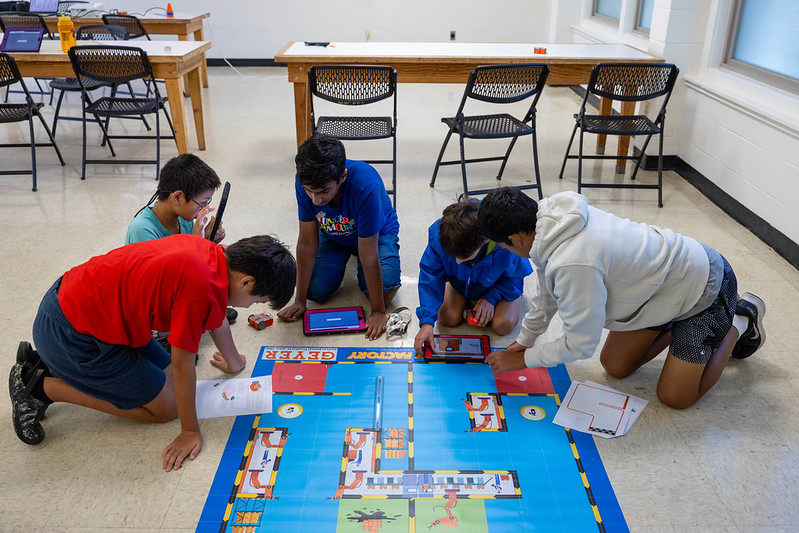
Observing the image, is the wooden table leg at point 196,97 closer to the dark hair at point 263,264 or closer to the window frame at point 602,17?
Result: the dark hair at point 263,264

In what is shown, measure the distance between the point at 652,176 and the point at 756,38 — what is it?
3.24 ft

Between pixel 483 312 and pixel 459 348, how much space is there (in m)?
0.19

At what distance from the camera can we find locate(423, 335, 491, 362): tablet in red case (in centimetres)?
220

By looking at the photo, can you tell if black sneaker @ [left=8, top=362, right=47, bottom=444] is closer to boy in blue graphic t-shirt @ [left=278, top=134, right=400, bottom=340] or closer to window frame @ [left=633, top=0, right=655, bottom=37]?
boy in blue graphic t-shirt @ [left=278, top=134, right=400, bottom=340]

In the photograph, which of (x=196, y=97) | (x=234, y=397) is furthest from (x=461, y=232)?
(x=196, y=97)

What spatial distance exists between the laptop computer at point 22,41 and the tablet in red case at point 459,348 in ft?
11.3

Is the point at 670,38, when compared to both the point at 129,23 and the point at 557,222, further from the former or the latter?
the point at 129,23

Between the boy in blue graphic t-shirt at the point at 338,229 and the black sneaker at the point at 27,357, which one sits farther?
the boy in blue graphic t-shirt at the point at 338,229

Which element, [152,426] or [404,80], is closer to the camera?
[152,426]

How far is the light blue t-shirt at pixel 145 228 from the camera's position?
6.59 ft

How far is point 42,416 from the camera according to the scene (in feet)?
6.12

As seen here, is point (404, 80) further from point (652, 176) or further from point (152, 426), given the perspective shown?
point (152, 426)

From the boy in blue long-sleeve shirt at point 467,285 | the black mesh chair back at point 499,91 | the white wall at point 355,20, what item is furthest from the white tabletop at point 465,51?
the white wall at point 355,20

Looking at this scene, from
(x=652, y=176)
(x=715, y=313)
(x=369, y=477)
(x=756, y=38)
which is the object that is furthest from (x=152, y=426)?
(x=756, y=38)
